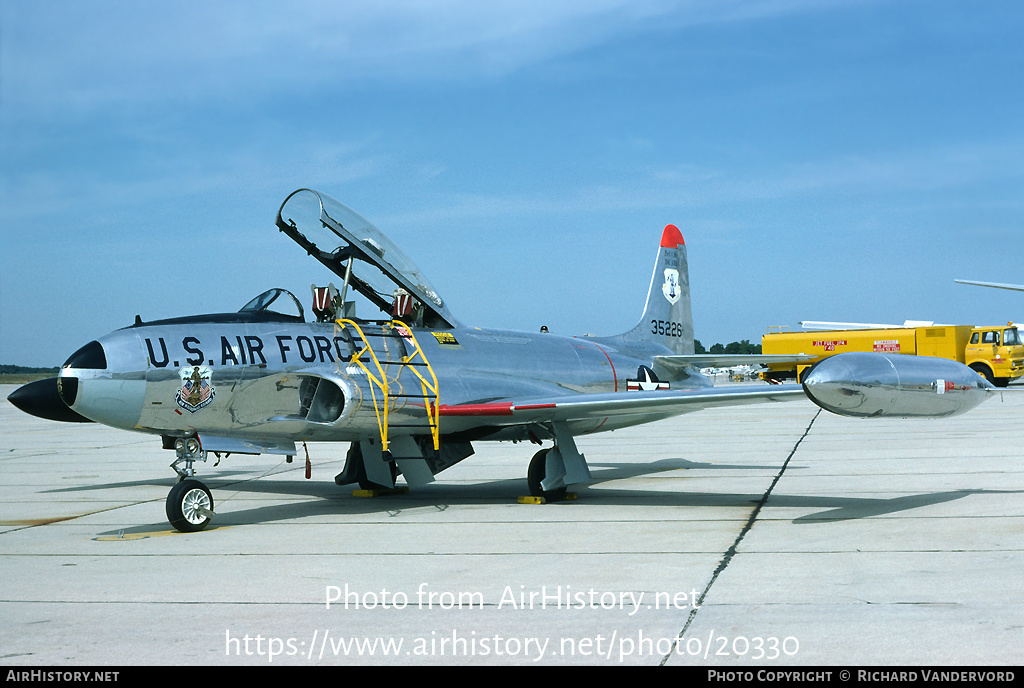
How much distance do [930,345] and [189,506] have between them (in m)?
37.0

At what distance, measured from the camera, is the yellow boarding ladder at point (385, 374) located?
9375 mm

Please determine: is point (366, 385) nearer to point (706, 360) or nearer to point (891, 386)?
point (891, 386)

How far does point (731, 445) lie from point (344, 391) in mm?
9341

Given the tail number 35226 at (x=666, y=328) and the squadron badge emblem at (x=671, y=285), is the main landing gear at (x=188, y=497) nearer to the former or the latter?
the tail number 35226 at (x=666, y=328)

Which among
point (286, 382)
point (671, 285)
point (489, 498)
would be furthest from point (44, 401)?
point (671, 285)

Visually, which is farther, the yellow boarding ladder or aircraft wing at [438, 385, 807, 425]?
the yellow boarding ladder

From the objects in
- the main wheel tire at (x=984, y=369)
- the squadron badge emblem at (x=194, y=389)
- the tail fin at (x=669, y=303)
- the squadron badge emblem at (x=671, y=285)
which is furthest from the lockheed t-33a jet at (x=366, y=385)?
the main wheel tire at (x=984, y=369)

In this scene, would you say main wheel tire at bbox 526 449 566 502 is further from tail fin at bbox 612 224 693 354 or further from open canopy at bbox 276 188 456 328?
tail fin at bbox 612 224 693 354

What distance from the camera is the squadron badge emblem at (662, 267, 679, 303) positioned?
50.8 ft

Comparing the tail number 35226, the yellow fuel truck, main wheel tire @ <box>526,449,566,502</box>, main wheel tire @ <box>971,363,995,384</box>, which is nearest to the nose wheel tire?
main wheel tire @ <box>526,449,566,502</box>

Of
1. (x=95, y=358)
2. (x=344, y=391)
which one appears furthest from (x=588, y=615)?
(x=95, y=358)

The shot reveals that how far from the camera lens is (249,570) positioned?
259 inches

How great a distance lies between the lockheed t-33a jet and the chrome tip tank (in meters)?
0.01

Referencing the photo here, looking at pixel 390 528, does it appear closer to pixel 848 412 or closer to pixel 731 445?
pixel 848 412
